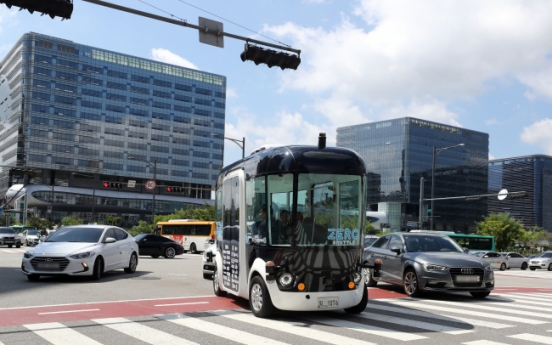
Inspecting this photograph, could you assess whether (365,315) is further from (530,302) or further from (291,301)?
(530,302)

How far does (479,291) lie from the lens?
1325cm

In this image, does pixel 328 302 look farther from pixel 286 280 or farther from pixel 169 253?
pixel 169 253

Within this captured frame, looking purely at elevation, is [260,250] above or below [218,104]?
below

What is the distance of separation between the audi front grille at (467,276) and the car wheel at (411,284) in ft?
2.90

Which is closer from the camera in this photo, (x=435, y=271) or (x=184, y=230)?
(x=435, y=271)

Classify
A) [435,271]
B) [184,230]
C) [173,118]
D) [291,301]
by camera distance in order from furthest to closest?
[173,118]
[184,230]
[435,271]
[291,301]

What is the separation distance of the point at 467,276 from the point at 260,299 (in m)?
5.34

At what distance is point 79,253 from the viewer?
15.7 metres

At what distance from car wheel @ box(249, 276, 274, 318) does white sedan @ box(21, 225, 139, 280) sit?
729cm

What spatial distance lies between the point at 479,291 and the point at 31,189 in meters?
113

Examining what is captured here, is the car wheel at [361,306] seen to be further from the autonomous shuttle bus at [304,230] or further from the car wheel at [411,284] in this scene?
the car wheel at [411,284]

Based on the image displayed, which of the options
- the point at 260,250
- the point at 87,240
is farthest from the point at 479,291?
the point at 87,240

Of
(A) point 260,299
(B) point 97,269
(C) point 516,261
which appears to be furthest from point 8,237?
(A) point 260,299

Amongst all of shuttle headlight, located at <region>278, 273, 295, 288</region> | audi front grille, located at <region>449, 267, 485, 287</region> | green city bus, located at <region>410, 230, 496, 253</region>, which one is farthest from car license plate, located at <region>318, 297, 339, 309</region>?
green city bus, located at <region>410, 230, 496, 253</region>
